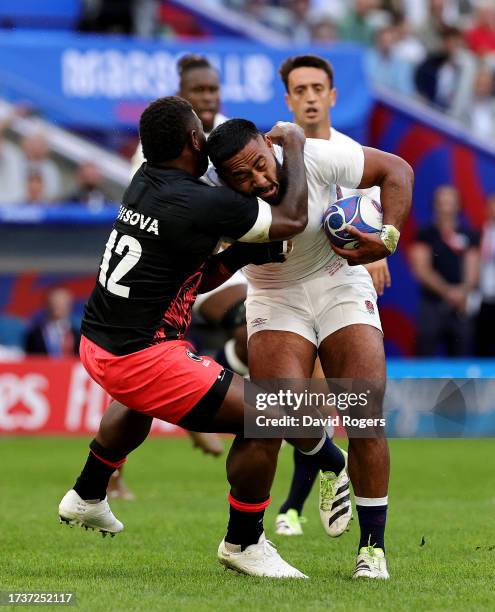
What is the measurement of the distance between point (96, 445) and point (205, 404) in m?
1.02

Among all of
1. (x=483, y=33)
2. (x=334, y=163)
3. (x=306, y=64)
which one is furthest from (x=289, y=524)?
(x=483, y=33)

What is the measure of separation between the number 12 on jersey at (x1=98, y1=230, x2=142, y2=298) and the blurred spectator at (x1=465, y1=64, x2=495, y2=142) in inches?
541

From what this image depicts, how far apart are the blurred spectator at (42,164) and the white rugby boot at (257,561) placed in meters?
11.0

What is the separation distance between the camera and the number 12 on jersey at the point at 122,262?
6629 mm

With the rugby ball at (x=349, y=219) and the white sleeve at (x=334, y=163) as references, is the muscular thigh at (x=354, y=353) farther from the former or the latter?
the white sleeve at (x=334, y=163)

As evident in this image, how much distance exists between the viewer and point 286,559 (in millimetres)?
7668

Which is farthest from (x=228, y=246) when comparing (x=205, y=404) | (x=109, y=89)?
(x=109, y=89)

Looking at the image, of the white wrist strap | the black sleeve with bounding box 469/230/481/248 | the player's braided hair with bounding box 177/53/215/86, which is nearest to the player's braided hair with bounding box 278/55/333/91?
the player's braided hair with bounding box 177/53/215/86

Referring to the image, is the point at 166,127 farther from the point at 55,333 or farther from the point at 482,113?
the point at 482,113

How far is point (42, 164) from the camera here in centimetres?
1748

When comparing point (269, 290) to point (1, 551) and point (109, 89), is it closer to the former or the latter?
point (1, 551)

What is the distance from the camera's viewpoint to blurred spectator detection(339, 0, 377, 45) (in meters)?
20.0

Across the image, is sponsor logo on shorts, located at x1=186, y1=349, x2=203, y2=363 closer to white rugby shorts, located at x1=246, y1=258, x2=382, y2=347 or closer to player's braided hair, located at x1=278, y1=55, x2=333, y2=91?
white rugby shorts, located at x1=246, y1=258, x2=382, y2=347

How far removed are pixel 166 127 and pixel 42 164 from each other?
37.0 feet
